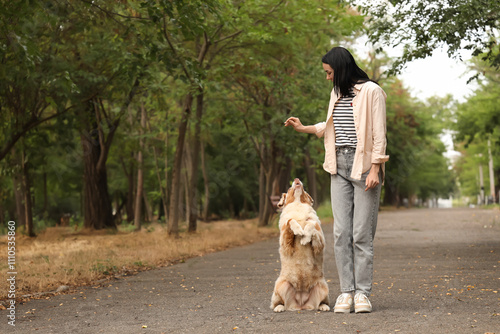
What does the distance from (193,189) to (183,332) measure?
15.1 metres

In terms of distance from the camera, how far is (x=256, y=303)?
6.62 meters

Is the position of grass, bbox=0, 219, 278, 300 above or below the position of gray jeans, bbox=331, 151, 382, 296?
below

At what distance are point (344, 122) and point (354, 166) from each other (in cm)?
47

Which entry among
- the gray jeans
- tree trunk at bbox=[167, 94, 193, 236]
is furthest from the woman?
tree trunk at bbox=[167, 94, 193, 236]

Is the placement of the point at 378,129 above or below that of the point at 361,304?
above

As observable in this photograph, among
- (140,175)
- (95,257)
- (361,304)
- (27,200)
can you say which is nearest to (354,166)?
(361,304)

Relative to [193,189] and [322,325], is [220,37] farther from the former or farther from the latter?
[322,325]

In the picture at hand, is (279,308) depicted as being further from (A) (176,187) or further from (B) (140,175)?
(B) (140,175)

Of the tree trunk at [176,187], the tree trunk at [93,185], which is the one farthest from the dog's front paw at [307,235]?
the tree trunk at [93,185]

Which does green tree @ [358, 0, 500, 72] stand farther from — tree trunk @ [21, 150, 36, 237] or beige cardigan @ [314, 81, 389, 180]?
tree trunk @ [21, 150, 36, 237]

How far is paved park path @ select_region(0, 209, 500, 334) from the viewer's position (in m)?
5.17

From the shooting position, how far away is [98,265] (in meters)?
10.3

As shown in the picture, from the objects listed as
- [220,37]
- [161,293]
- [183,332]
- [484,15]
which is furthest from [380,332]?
[220,37]

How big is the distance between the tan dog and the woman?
0.75 ft
